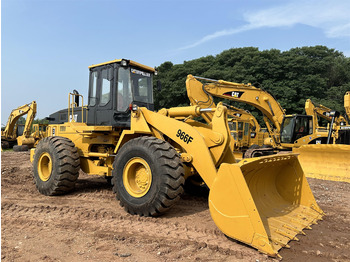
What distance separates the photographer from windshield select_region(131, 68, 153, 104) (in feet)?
19.8

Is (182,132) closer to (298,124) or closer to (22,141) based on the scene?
(298,124)

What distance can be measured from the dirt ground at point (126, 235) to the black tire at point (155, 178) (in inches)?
7.6

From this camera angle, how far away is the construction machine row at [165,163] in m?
3.54

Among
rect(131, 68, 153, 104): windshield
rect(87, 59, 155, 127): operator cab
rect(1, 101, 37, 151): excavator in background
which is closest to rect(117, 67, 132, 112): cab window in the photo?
rect(87, 59, 155, 127): operator cab

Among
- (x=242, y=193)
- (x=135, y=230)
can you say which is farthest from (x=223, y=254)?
(x=135, y=230)

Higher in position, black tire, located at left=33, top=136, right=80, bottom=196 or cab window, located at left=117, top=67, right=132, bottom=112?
cab window, located at left=117, top=67, right=132, bottom=112

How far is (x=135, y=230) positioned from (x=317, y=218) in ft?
9.50

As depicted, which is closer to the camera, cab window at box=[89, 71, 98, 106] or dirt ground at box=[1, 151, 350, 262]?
dirt ground at box=[1, 151, 350, 262]

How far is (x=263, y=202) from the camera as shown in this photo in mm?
4547

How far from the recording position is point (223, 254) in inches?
129

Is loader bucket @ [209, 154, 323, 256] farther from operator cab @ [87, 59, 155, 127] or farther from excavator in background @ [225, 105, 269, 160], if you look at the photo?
excavator in background @ [225, 105, 269, 160]

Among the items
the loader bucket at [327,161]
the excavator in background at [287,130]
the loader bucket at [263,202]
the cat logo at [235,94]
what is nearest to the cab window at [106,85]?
the loader bucket at [263,202]

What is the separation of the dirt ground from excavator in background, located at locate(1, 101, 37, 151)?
572 inches

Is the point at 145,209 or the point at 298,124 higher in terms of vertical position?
the point at 298,124
